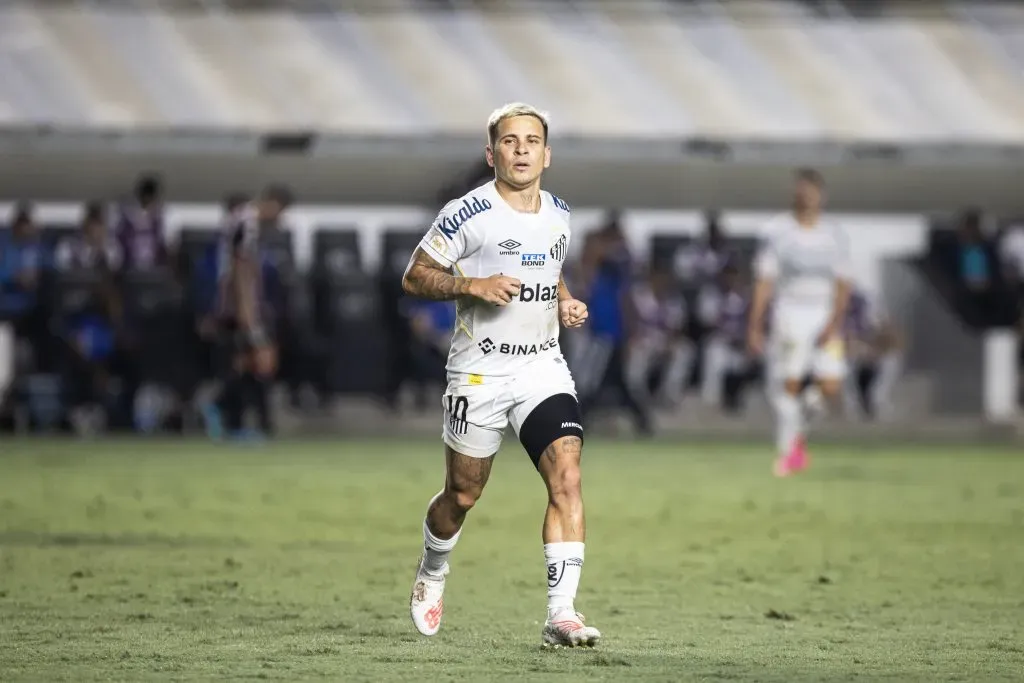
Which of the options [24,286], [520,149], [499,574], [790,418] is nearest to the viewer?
[520,149]

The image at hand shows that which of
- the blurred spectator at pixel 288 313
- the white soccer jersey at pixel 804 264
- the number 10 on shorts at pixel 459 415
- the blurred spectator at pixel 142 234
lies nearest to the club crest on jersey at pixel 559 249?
the number 10 on shorts at pixel 459 415

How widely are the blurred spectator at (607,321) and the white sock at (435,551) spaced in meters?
14.4

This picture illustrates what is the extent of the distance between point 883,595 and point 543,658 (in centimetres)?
287

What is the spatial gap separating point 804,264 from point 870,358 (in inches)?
335

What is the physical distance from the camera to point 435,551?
8219 mm

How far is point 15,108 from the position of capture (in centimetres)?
2434

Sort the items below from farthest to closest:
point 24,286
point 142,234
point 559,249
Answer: point 24,286 < point 142,234 < point 559,249

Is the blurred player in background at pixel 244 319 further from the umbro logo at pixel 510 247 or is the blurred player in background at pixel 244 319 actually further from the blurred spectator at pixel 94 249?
the umbro logo at pixel 510 247

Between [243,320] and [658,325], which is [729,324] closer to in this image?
[658,325]

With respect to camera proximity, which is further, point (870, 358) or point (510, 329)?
point (870, 358)

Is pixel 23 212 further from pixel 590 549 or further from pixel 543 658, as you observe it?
pixel 543 658

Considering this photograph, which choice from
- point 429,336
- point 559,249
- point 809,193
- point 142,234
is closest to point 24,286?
point 142,234

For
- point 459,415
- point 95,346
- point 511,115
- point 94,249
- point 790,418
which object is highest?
point 511,115

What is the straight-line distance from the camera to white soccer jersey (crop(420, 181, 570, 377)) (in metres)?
7.94
